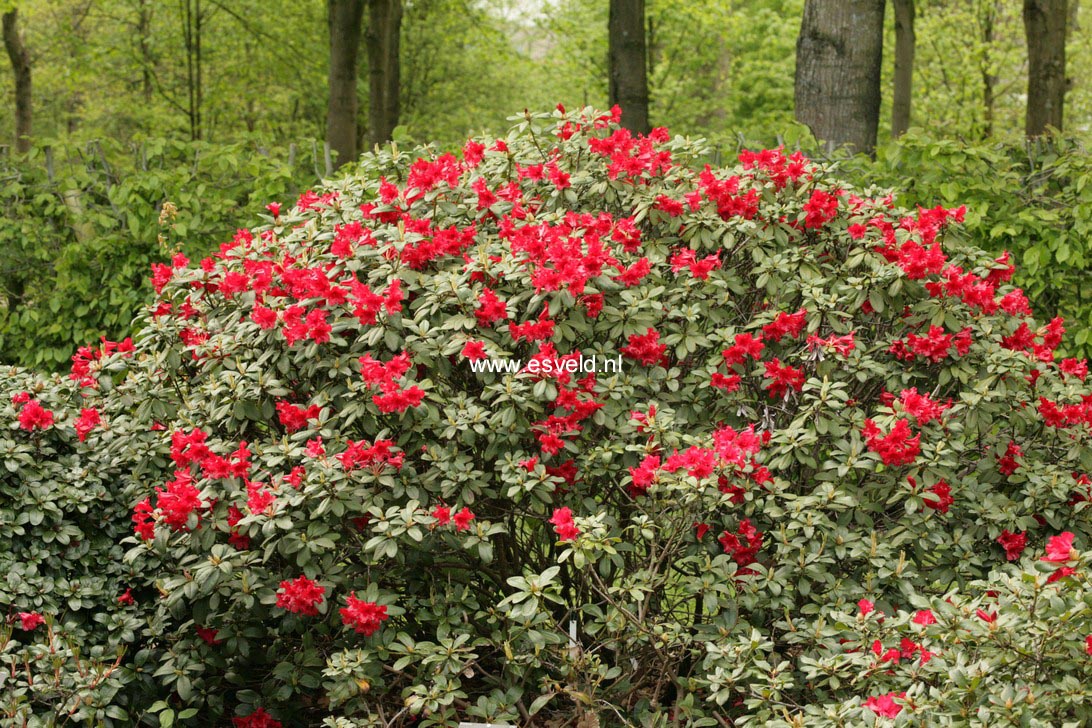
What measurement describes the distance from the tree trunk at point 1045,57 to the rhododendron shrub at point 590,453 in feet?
20.7

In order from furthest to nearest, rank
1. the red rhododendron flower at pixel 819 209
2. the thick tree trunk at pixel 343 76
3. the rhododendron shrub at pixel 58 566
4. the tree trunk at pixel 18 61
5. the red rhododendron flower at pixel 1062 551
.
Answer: the tree trunk at pixel 18 61 → the thick tree trunk at pixel 343 76 → the red rhododendron flower at pixel 819 209 → the rhododendron shrub at pixel 58 566 → the red rhododendron flower at pixel 1062 551

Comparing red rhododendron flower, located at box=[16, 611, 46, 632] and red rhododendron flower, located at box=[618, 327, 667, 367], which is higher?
red rhododendron flower, located at box=[618, 327, 667, 367]

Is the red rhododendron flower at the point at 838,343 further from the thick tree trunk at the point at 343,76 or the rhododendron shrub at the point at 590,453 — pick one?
the thick tree trunk at the point at 343,76

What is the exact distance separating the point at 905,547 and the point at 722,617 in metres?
0.67

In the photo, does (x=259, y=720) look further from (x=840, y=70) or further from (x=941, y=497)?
(x=840, y=70)

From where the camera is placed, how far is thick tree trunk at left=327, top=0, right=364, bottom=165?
32.8ft

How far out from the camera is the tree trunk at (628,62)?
9.00m

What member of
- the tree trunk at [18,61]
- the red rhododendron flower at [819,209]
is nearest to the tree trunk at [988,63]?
the tree trunk at [18,61]

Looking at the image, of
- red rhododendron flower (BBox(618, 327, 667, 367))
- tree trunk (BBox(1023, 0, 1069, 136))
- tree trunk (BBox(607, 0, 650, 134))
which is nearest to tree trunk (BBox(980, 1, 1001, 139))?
tree trunk (BBox(1023, 0, 1069, 136))

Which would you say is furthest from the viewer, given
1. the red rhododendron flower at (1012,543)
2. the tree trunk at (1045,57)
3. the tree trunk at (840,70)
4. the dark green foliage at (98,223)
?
the tree trunk at (1045,57)

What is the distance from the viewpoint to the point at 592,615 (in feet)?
12.2

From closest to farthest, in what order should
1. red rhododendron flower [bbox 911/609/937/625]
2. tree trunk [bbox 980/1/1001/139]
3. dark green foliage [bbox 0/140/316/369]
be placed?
red rhododendron flower [bbox 911/609/937/625] < dark green foliage [bbox 0/140/316/369] < tree trunk [bbox 980/1/1001/139]

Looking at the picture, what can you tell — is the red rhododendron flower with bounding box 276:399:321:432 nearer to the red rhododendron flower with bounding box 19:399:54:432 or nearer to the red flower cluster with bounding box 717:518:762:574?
the red rhododendron flower with bounding box 19:399:54:432

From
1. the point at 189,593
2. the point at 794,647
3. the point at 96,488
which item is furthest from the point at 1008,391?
the point at 96,488
